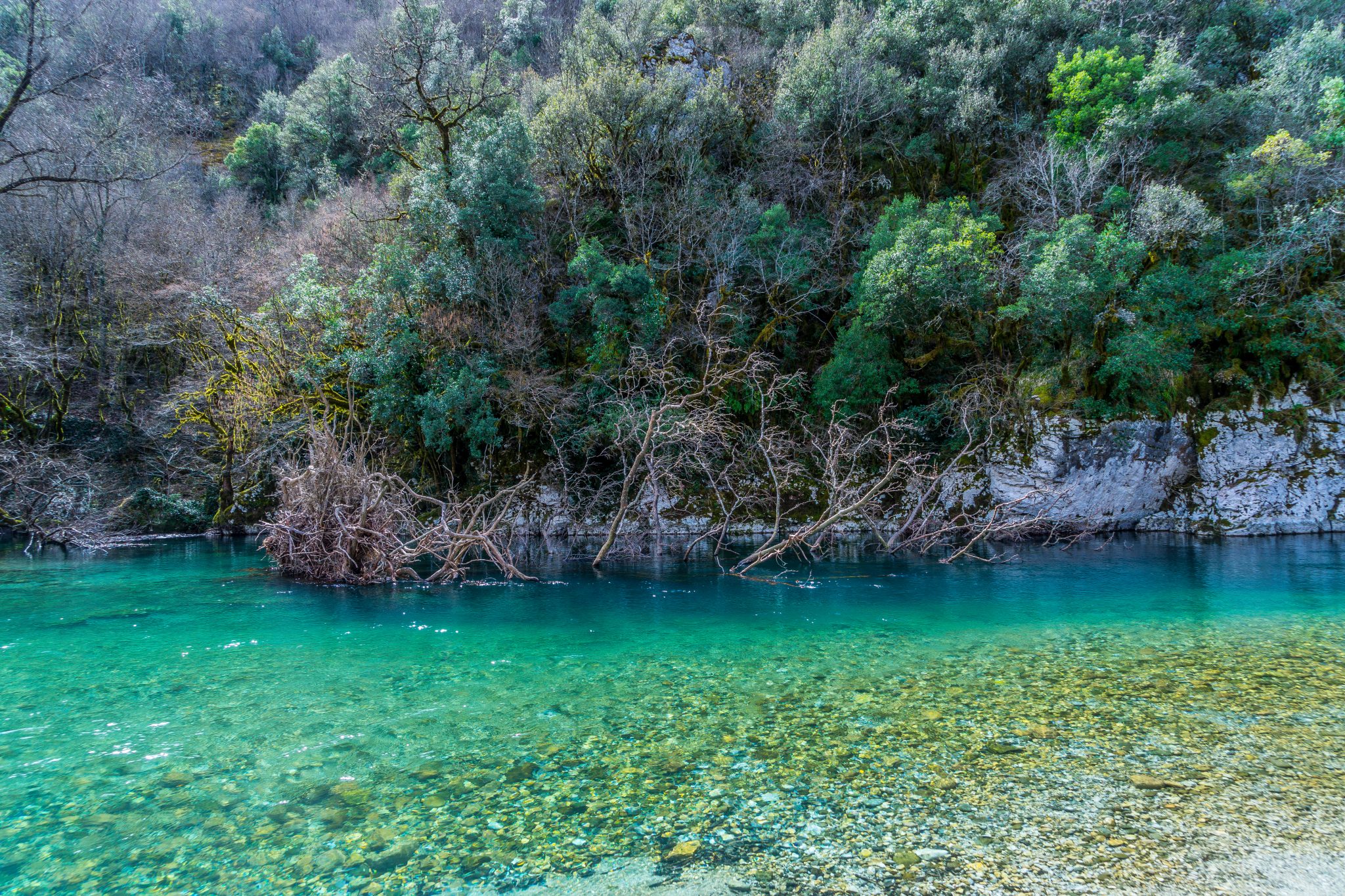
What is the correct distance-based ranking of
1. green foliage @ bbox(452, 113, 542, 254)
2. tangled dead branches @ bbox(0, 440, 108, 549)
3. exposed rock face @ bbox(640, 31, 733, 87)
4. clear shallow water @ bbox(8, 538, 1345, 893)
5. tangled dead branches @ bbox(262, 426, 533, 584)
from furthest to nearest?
exposed rock face @ bbox(640, 31, 733, 87), green foliage @ bbox(452, 113, 542, 254), tangled dead branches @ bbox(0, 440, 108, 549), tangled dead branches @ bbox(262, 426, 533, 584), clear shallow water @ bbox(8, 538, 1345, 893)

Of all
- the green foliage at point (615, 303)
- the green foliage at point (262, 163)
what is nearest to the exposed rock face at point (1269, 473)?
the green foliage at point (615, 303)

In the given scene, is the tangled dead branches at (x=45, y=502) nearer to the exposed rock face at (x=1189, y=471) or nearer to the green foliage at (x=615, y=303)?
the green foliage at (x=615, y=303)

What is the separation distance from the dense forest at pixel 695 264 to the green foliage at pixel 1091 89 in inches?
5.0

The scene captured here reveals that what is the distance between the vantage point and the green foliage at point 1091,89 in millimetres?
22812

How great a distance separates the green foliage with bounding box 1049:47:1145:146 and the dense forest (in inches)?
5.0

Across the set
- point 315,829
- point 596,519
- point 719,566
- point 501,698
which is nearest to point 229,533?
point 596,519

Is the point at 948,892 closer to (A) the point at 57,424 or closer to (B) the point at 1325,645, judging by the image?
(B) the point at 1325,645

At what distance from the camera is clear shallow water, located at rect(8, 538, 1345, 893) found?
445 centimetres

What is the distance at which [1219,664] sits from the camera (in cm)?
793

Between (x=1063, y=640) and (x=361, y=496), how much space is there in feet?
39.7

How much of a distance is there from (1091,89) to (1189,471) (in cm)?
1362

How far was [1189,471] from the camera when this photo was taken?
20.7 m

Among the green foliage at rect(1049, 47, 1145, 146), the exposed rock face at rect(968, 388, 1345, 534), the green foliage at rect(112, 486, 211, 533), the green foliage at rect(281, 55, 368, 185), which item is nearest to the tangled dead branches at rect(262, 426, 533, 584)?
the green foliage at rect(112, 486, 211, 533)

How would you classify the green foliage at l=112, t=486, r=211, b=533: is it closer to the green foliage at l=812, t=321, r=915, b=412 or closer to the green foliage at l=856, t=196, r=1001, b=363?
the green foliage at l=812, t=321, r=915, b=412
